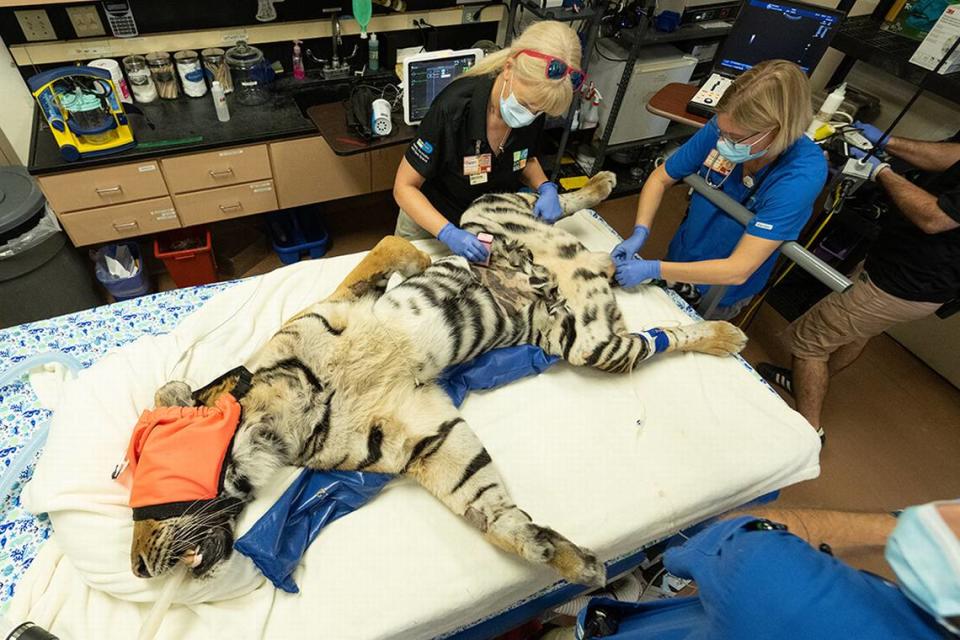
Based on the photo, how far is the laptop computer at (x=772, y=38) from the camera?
9.19 feet

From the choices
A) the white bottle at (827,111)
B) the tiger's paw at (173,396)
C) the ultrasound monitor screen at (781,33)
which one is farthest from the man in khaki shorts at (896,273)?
the tiger's paw at (173,396)

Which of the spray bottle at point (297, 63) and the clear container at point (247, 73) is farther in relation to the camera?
the spray bottle at point (297, 63)

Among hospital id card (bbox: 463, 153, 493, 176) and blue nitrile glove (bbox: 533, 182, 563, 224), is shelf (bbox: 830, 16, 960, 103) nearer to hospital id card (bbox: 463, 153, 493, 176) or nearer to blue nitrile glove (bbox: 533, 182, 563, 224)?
blue nitrile glove (bbox: 533, 182, 563, 224)

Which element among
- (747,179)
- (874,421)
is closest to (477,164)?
(747,179)

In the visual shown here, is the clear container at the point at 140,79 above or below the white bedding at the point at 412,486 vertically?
above

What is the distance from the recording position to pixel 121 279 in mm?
2883

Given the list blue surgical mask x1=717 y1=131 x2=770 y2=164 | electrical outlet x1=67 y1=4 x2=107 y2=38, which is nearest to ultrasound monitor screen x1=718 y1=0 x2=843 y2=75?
blue surgical mask x1=717 y1=131 x2=770 y2=164

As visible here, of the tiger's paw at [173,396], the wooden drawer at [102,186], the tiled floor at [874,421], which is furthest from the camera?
the tiled floor at [874,421]

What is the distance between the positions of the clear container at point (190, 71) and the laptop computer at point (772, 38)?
2.86 meters

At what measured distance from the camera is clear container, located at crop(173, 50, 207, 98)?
9.27ft

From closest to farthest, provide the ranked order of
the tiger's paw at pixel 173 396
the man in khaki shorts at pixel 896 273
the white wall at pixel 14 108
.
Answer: the tiger's paw at pixel 173 396 < the man in khaki shorts at pixel 896 273 < the white wall at pixel 14 108

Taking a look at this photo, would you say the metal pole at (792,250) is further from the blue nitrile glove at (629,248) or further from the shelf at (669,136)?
the shelf at (669,136)

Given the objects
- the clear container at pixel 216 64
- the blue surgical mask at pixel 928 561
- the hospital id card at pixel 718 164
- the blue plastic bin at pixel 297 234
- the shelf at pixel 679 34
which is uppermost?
the blue surgical mask at pixel 928 561

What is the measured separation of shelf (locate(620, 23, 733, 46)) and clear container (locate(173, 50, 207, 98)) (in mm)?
2653
